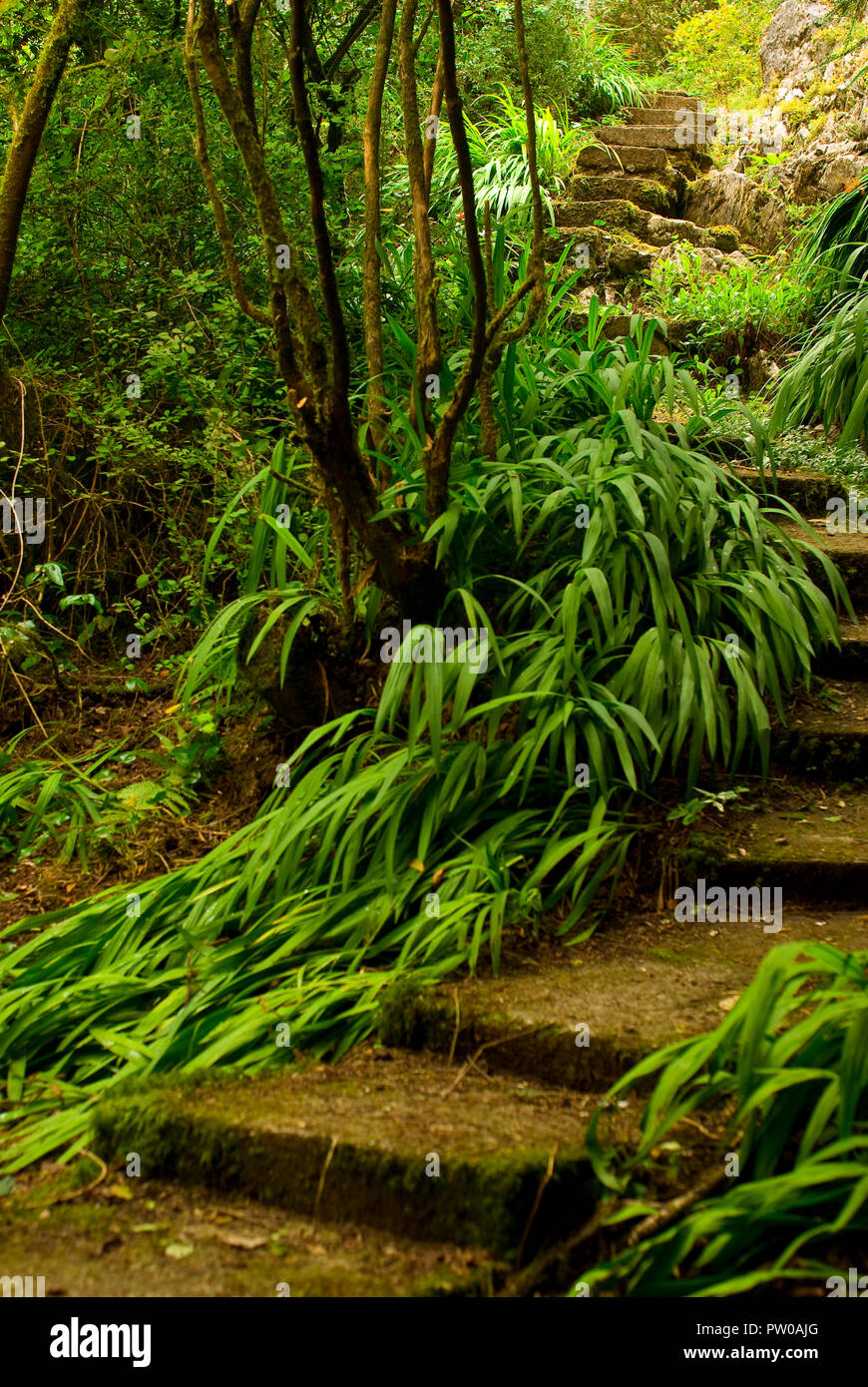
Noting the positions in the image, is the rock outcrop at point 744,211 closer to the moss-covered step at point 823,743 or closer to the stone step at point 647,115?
the stone step at point 647,115

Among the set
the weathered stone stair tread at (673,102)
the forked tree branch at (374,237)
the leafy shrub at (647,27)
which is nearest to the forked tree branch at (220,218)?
the forked tree branch at (374,237)

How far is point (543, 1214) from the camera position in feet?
4.53

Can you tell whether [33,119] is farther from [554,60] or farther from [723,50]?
[723,50]

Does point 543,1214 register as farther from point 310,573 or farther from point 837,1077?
point 310,573

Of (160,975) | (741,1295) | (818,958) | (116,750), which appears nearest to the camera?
(741,1295)

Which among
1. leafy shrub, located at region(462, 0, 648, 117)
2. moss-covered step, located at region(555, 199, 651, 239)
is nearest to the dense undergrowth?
moss-covered step, located at region(555, 199, 651, 239)

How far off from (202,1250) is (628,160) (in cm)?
705

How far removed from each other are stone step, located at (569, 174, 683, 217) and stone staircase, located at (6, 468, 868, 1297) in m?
5.39

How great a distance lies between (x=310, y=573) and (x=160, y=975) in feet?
3.93

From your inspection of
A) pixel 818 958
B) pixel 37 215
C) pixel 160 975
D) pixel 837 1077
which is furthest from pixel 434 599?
pixel 37 215

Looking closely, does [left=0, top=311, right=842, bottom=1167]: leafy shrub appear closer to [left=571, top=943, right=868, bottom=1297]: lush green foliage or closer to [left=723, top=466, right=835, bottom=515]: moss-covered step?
[left=571, top=943, right=868, bottom=1297]: lush green foliage

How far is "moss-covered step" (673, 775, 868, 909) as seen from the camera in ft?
7.10

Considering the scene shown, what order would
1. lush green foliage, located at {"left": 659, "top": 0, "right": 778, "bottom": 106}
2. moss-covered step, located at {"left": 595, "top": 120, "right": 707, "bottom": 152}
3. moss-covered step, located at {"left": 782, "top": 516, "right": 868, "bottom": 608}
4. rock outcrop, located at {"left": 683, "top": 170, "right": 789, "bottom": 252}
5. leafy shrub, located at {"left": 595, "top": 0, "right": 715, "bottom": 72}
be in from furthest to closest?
leafy shrub, located at {"left": 595, "top": 0, "right": 715, "bottom": 72}
lush green foliage, located at {"left": 659, "top": 0, "right": 778, "bottom": 106}
moss-covered step, located at {"left": 595, "top": 120, "right": 707, "bottom": 152}
rock outcrop, located at {"left": 683, "top": 170, "right": 789, "bottom": 252}
moss-covered step, located at {"left": 782, "top": 516, "right": 868, "bottom": 608}

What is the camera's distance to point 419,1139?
150 centimetres
